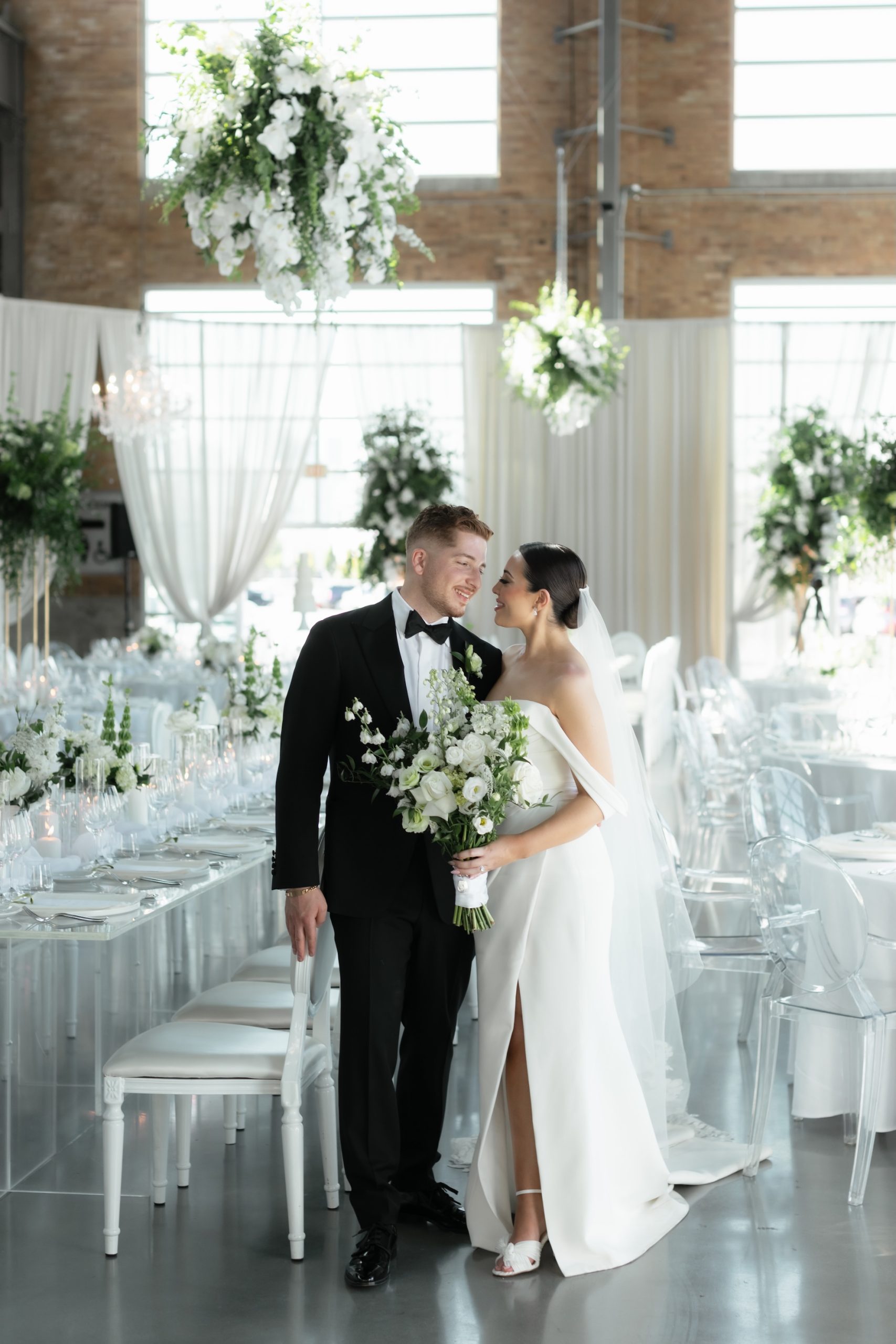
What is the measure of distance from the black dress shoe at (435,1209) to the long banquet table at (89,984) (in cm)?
96

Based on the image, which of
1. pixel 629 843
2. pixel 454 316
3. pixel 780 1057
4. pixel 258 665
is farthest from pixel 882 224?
pixel 629 843

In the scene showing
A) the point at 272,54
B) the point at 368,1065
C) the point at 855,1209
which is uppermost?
the point at 272,54

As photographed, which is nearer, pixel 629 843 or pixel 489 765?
pixel 489 765

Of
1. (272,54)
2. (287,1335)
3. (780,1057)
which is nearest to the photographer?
(287,1335)

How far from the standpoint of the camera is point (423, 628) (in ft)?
11.4

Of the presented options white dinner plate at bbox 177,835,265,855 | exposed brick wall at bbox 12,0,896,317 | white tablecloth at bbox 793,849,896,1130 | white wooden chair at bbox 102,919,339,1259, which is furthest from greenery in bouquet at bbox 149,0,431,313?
exposed brick wall at bbox 12,0,896,317

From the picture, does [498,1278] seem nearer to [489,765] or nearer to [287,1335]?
[287,1335]

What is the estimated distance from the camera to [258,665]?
6637mm

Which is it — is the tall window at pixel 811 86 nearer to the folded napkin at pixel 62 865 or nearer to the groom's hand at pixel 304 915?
the folded napkin at pixel 62 865

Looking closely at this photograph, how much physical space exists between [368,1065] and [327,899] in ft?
1.31

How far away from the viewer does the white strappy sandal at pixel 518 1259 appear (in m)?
3.41

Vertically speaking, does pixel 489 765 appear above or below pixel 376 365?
below

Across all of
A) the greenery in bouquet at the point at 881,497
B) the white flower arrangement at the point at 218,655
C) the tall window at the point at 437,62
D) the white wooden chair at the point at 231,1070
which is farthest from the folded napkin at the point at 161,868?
the tall window at the point at 437,62

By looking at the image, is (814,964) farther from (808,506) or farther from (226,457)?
(226,457)
